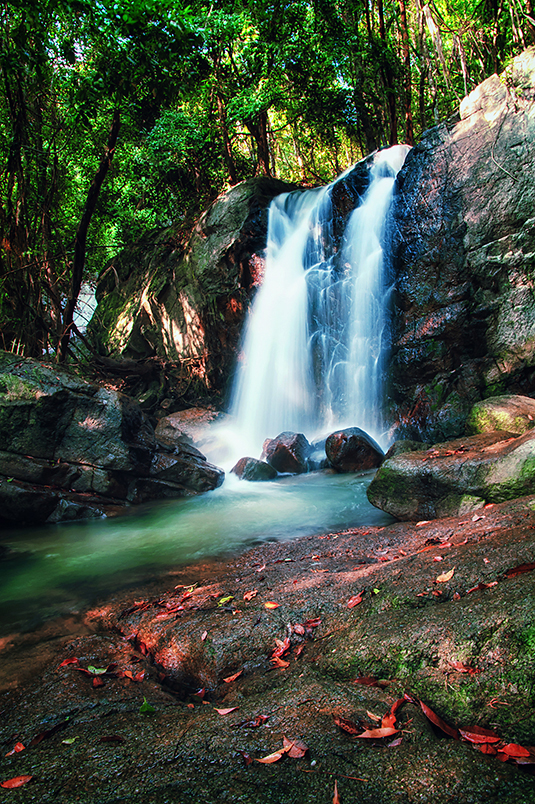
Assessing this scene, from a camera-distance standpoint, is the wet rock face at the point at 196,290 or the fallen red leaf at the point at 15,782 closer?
the fallen red leaf at the point at 15,782

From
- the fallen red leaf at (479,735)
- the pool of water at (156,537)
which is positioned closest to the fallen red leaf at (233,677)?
the fallen red leaf at (479,735)

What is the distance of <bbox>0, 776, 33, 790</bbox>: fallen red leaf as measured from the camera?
1.40 metres

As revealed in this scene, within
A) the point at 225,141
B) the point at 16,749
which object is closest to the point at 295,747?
the point at 16,749

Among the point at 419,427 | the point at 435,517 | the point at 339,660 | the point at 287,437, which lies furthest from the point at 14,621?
the point at 419,427

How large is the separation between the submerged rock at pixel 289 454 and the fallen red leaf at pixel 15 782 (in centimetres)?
801

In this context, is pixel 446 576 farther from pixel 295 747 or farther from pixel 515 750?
pixel 295 747

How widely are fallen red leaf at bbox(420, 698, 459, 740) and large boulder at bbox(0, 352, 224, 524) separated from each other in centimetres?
676

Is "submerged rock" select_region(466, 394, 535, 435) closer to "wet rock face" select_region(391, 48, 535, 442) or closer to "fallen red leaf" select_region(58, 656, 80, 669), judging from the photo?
"wet rock face" select_region(391, 48, 535, 442)

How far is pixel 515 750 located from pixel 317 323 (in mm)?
11539

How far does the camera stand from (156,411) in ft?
48.6

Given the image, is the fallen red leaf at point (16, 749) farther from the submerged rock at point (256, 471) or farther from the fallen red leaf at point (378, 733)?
the submerged rock at point (256, 471)

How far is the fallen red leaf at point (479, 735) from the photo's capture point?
1412mm

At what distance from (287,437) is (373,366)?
2.99m

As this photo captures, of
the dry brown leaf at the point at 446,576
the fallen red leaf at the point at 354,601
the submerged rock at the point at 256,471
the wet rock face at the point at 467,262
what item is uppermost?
the wet rock face at the point at 467,262
